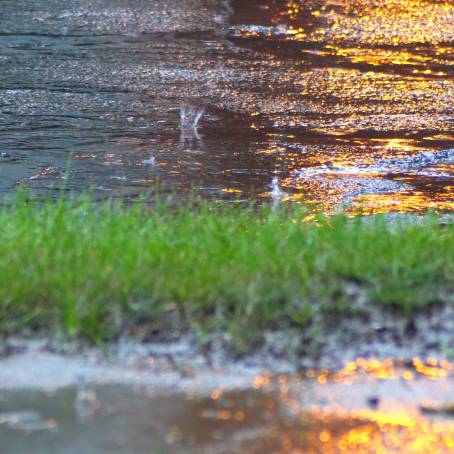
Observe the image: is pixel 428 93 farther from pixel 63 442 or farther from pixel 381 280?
pixel 63 442

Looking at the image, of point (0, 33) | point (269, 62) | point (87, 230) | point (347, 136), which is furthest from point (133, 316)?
point (0, 33)

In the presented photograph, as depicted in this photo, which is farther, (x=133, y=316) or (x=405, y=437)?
(x=133, y=316)

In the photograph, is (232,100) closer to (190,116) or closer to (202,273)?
(190,116)

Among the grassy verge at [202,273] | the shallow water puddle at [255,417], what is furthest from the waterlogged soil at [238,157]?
the grassy verge at [202,273]

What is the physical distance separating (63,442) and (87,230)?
1702mm

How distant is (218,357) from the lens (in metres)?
3.90

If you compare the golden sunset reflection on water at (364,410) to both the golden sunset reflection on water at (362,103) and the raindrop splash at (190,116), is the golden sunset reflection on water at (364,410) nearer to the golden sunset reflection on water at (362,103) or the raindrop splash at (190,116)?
the golden sunset reflection on water at (362,103)

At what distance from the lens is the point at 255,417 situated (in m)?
3.48

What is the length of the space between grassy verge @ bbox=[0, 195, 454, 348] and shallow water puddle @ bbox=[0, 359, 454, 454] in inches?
16.0

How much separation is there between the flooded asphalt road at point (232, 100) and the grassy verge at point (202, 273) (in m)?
1.57

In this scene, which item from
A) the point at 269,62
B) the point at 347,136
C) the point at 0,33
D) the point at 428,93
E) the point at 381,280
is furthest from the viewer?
the point at 0,33

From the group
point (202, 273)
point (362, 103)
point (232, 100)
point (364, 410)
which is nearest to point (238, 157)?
point (232, 100)

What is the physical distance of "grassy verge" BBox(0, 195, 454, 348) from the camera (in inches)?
161

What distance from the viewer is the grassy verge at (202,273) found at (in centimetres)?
409
